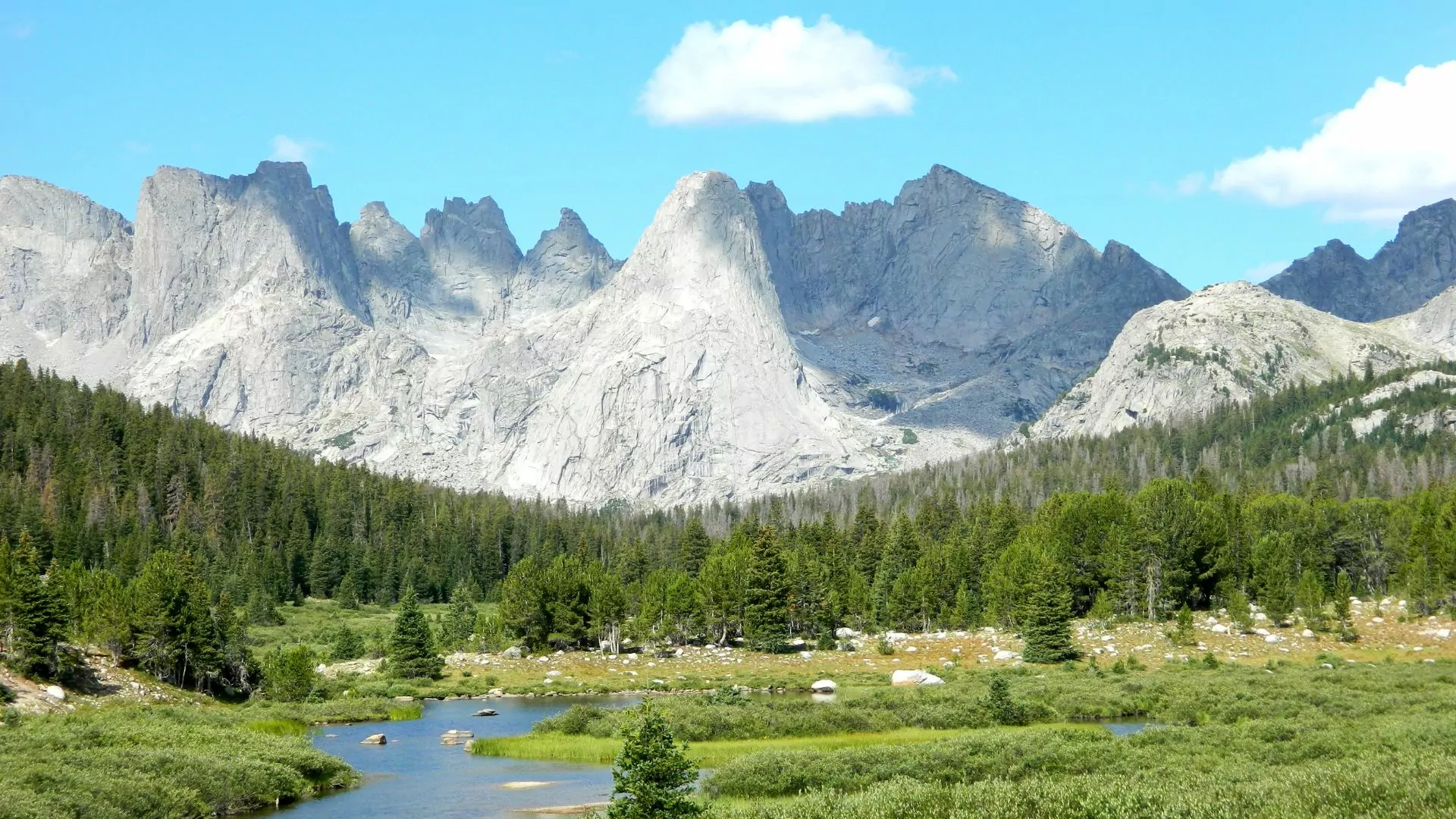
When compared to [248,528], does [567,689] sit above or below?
below

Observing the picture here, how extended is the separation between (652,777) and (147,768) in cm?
2021

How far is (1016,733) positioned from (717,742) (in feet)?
48.7

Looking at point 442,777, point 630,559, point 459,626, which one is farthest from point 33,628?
point 630,559

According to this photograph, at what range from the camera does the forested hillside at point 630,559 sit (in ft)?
277

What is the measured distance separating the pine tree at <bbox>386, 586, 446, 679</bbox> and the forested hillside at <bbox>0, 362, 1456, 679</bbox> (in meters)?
11.7

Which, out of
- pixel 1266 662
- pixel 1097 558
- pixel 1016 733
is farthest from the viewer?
pixel 1097 558

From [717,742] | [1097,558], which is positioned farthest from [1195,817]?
[1097,558]

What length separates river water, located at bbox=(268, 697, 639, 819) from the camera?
4662 centimetres

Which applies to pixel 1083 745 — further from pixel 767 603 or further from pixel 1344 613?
pixel 1344 613

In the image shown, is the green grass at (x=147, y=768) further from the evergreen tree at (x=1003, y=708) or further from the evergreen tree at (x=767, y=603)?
the evergreen tree at (x=767, y=603)

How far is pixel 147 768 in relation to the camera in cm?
4416

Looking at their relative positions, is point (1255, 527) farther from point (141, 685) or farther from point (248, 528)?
point (248, 528)

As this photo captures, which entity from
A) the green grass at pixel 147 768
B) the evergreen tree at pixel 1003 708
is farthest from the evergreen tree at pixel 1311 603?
the green grass at pixel 147 768

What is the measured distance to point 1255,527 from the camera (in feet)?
443
